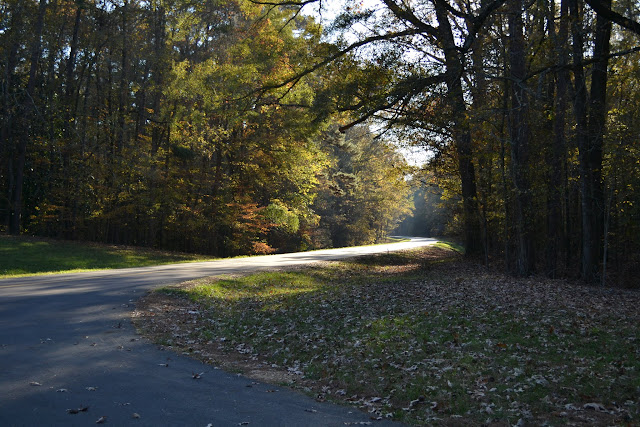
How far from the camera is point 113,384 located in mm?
5926

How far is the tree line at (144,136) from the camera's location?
2653 centimetres

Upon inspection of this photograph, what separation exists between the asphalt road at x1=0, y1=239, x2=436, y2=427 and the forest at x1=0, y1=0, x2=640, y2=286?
8360 millimetres

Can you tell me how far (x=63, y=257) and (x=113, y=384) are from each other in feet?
56.8

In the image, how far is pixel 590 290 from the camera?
540 inches

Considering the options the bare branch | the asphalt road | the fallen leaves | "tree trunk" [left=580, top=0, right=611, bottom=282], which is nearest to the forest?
"tree trunk" [left=580, top=0, right=611, bottom=282]

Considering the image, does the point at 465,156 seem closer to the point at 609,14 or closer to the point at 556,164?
the point at 556,164

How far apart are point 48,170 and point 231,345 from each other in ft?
82.6

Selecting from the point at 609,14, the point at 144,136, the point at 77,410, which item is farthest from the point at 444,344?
the point at 144,136

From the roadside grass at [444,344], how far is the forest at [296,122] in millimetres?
5117

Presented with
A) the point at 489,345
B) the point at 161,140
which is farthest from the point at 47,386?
the point at 161,140

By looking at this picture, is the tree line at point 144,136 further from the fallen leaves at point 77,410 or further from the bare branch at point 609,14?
the fallen leaves at point 77,410

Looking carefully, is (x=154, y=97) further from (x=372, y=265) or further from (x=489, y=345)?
(x=489, y=345)

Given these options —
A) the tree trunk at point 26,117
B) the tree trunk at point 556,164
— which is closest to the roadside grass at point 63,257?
the tree trunk at point 26,117

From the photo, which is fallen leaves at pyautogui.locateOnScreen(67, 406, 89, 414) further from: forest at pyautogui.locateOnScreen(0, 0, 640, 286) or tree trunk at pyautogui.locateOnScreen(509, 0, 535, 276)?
tree trunk at pyautogui.locateOnScreen(509, 0, 535, 276)
